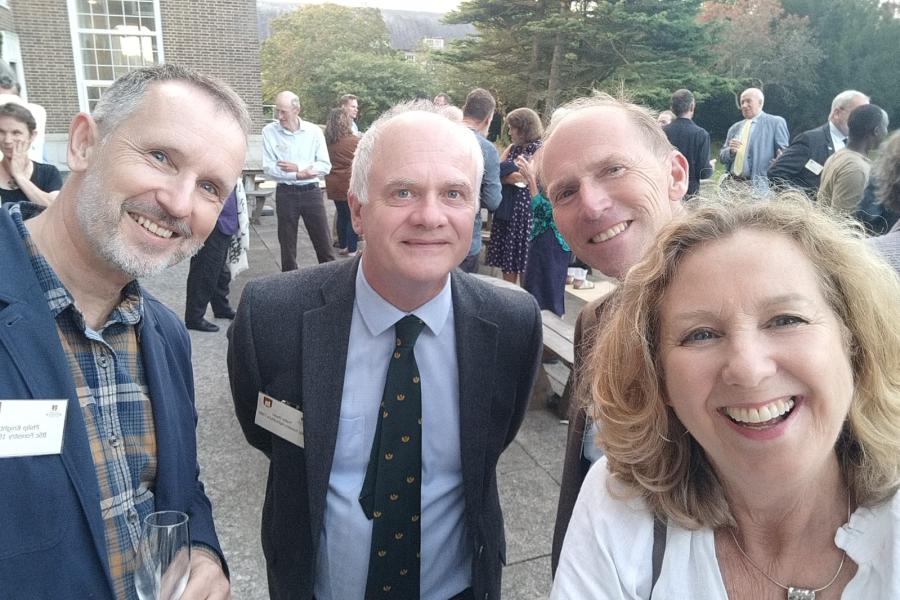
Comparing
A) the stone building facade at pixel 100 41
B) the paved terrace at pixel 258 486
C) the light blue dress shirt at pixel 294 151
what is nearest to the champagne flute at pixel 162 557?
the paved terrace at pixel 258 486

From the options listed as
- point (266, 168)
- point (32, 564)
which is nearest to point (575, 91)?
point (266, 168)

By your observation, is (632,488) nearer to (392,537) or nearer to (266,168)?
(392,537)

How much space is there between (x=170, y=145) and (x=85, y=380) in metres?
0.62

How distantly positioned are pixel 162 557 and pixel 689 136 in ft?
28.8

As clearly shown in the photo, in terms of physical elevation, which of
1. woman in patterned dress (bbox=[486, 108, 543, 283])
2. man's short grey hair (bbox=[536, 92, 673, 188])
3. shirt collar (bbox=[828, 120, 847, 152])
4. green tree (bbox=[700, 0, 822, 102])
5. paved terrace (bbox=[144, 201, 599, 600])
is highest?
green tree (bbox=[700, 0, 822, 102])

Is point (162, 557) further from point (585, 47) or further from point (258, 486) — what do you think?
point (585, 47)

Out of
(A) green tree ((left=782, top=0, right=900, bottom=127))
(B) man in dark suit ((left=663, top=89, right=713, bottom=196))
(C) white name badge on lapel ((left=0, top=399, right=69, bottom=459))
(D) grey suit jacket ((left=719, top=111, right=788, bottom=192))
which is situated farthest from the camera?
(A) green tree ((left=782, top=0, right=900, bottom=127))

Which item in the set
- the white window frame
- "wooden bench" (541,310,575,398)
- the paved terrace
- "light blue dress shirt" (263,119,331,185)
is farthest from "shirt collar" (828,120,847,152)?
the white window frame

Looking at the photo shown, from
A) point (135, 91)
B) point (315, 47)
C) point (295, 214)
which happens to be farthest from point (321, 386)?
point (315, 47)

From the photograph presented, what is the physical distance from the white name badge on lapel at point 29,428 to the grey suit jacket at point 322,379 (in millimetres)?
571

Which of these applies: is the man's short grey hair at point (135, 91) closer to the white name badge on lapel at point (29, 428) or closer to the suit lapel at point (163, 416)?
the suit lapel at point (163, 416)

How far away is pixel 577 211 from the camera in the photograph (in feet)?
5.84

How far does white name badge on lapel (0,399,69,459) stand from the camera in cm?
129

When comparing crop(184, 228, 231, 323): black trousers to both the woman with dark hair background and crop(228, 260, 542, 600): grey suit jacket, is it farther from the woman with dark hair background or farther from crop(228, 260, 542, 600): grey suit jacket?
crop(228, 260, 542, 600): grey suit jacket
